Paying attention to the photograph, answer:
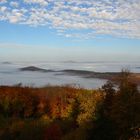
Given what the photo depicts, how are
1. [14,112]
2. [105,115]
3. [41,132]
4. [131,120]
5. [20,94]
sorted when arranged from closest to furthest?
[131,120], [105,115], [41,132], [14,112], [20,94]

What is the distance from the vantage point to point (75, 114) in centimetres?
8394

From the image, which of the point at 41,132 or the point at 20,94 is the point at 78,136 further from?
the point at 20,94

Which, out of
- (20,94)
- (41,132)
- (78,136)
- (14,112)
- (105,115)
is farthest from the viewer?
(20,94)

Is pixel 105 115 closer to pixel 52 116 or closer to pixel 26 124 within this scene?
pixel 26 124

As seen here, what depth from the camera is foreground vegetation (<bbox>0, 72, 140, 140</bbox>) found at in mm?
47594

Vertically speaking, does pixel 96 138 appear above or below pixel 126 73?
below

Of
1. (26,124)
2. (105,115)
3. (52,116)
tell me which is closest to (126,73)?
(105,115)

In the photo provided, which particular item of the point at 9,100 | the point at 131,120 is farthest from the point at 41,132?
the point at 131,120

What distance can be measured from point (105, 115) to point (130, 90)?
6.79 metres

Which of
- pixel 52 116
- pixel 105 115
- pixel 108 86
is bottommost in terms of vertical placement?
pixel 52 116

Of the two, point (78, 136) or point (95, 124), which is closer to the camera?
point (95, 124)

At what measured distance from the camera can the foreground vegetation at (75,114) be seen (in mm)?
47594

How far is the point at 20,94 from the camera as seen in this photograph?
11394cm

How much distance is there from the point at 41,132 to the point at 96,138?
29.2 metres
